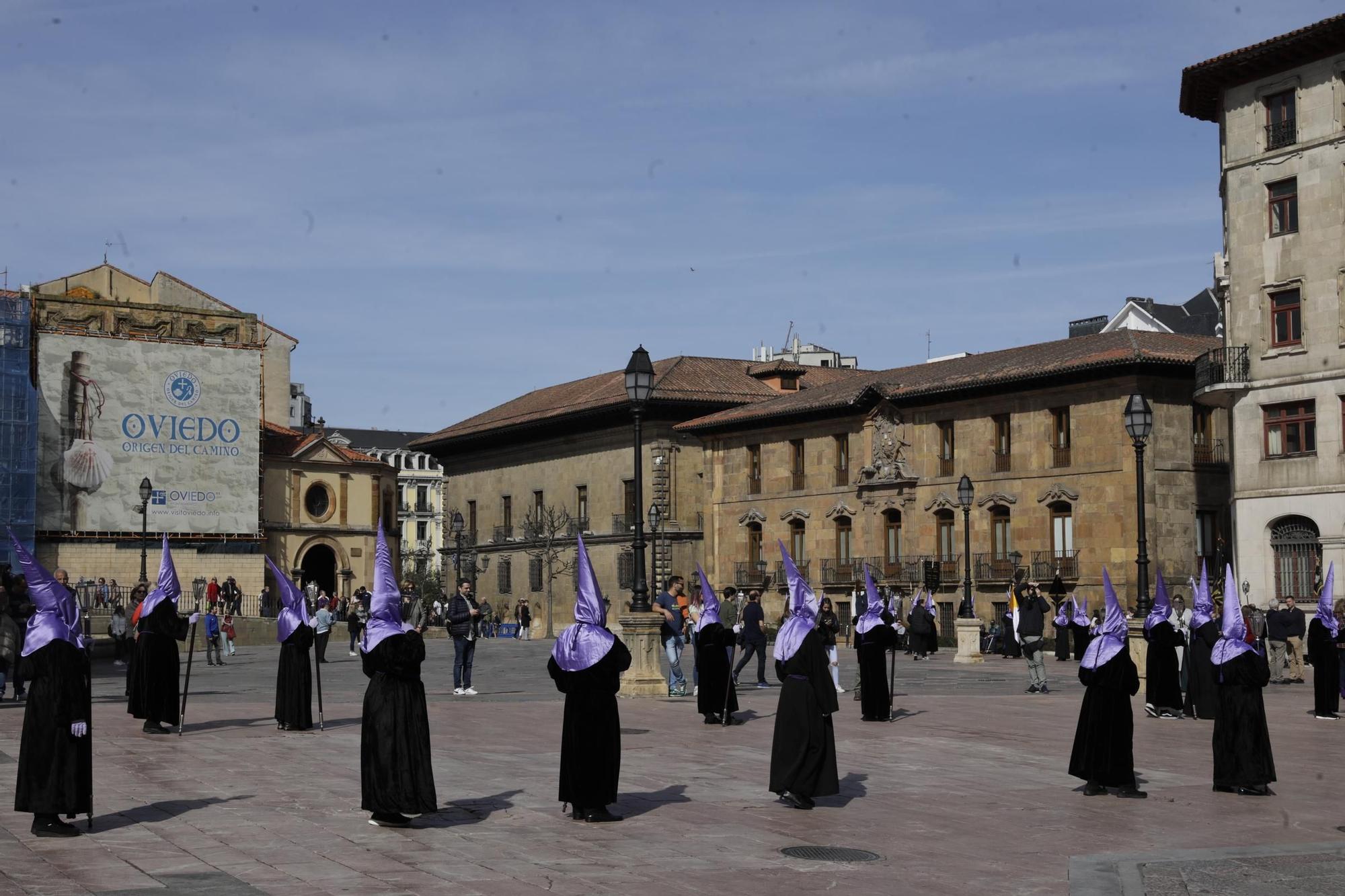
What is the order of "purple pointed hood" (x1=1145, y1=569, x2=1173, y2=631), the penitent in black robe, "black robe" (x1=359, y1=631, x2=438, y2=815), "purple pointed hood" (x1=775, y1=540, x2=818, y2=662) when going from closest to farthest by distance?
"black robe" (x1=359, y1=631, x2=438, y2=815) → "purple pointed hood" (x1=775, y1=540, x2=818, y2=662) → the penitent in black robe → "purple pointed hood" (x1=1145, y1=569, x2=1173, y2=631)

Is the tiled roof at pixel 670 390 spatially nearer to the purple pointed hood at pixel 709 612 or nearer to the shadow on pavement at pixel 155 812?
the purple pointed hood at pixel 709 612

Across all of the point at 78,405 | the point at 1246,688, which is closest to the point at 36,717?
the point at 1246,688

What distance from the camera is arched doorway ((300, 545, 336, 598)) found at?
245 feet

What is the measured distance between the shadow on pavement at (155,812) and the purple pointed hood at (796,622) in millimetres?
4254

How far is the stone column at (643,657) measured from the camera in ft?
80.4

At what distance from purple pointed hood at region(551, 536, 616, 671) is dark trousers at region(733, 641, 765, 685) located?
10.6 meters

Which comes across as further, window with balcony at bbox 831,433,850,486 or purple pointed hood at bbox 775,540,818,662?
window with balcony at bbox 831,433,850,486

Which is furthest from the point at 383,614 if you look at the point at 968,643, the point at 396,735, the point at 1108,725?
the point at 968,643

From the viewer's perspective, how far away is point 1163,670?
21.9 metres

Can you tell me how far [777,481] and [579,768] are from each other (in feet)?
176

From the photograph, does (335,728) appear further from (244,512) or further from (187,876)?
(244,512)

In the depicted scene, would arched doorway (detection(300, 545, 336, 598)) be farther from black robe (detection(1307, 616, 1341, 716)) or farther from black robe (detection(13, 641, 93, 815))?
black robe (detection(13, 641, 93, 815))

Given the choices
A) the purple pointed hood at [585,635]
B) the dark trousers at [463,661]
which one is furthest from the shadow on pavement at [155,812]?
the dark trousers at [463,661]

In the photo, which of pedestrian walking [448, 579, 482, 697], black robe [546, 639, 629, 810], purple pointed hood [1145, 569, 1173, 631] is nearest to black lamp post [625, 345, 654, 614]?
pedestrian walking [448, 579, 482, 697]
